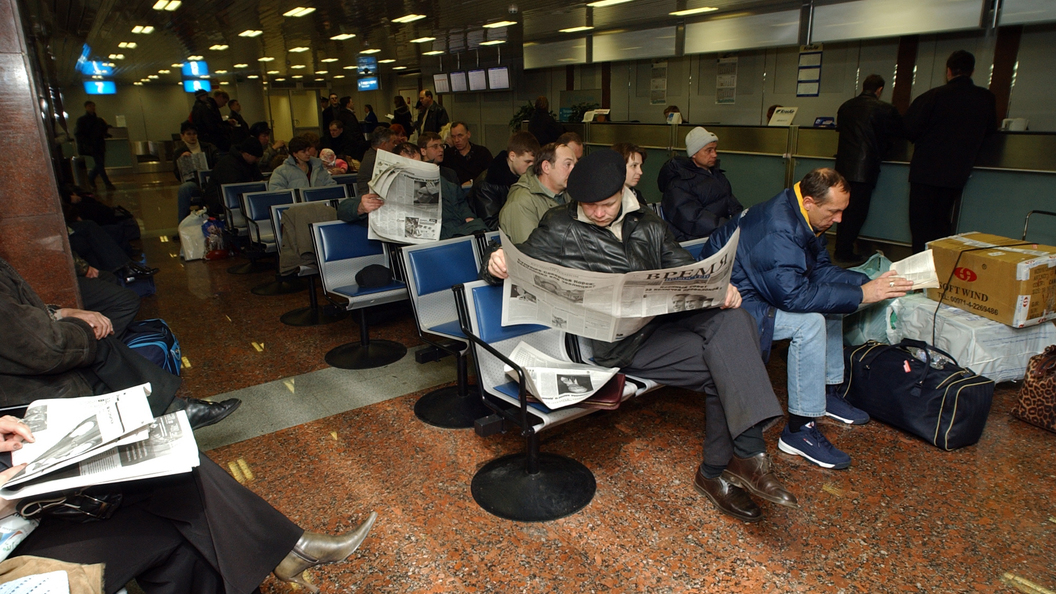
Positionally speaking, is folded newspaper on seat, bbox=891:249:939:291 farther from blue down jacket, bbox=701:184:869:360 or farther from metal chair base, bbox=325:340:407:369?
metal chair base, bbox=325:340:407:369

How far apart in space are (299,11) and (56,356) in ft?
27.4

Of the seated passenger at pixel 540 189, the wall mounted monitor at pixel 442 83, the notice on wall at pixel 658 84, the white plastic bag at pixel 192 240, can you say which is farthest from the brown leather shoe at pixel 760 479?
the wall mounted monitor at pixel 442 83

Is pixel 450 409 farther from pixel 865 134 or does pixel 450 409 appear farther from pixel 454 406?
pixel 865 134

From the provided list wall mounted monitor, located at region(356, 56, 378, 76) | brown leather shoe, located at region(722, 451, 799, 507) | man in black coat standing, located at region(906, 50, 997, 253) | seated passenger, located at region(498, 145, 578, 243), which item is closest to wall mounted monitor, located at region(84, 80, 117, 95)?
wall mounted monitor, located at region(356, 56, 378, 76)

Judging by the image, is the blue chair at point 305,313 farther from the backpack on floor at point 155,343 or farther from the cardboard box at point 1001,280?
the cardboard box at point 1001,280

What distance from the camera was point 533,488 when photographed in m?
2.77

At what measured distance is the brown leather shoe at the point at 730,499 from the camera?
2.53m

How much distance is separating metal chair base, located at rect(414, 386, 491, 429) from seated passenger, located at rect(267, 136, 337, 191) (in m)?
3.79

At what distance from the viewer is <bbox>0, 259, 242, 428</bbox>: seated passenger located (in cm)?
213

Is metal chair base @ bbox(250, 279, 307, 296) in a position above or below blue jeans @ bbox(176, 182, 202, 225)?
below

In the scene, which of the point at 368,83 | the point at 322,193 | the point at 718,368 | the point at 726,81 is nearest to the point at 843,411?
the point at 718,368

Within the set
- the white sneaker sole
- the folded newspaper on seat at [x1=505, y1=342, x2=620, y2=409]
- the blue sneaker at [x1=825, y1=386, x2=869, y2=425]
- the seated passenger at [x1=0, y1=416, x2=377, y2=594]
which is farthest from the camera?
the blue sneaker at [x1=825, y1=386, x2=869, y2=425]

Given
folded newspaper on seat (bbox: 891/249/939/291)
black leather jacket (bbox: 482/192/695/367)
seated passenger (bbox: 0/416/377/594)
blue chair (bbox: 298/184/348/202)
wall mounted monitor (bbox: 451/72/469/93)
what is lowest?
seated passenger (bbox: 0/416/377/594)

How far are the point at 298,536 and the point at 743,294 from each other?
218cm
